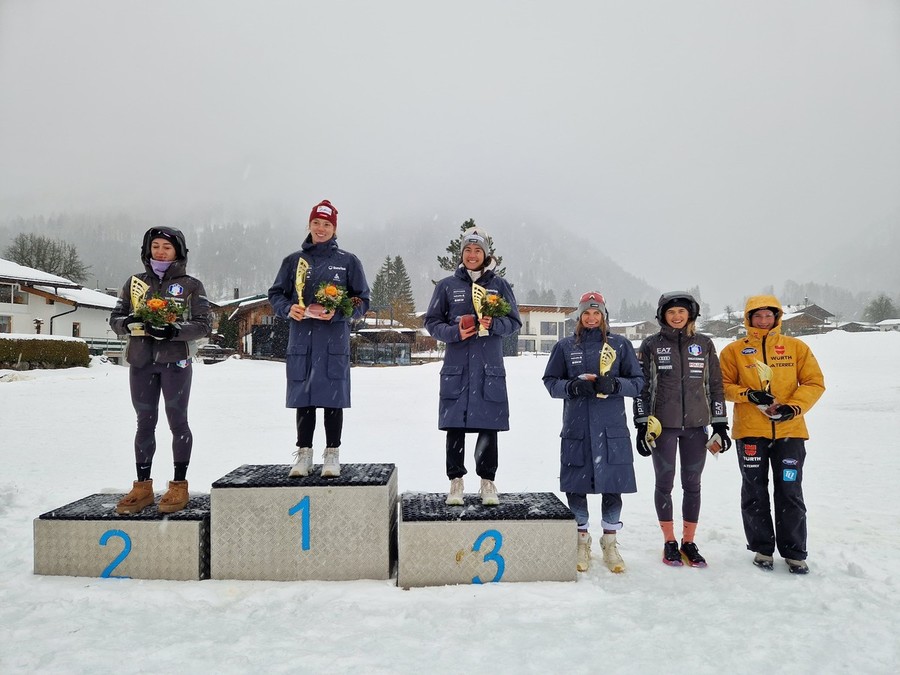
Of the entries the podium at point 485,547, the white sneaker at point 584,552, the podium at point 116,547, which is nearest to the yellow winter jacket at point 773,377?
the white sneaker at point 584,552

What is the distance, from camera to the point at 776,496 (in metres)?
4.32

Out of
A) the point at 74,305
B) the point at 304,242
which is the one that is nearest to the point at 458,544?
the point at 304,242

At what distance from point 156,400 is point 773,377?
212 inches

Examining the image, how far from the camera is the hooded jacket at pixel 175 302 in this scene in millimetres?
4289

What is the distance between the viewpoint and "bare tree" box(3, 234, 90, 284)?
54.5m

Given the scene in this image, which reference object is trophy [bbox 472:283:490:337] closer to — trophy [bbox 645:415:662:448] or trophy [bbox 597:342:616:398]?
trophy [bbox 597:342:616:398]

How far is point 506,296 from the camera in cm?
469

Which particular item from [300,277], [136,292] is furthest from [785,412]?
[136,292]

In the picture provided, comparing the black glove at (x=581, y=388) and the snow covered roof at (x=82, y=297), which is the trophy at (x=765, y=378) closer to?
the black glove at (x=581, y=388)

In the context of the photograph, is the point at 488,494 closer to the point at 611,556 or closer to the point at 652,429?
the point at 611,556

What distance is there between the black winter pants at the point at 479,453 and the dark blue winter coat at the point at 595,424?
1.96ft

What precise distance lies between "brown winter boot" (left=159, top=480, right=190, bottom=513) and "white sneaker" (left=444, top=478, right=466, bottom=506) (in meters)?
2.26

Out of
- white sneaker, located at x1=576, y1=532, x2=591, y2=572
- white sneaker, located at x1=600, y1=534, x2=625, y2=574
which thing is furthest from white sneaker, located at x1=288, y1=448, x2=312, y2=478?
white sneaker, located at x1=600, y1=534, x2=625, y2=574

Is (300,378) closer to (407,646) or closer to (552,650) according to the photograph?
(407,646)
